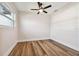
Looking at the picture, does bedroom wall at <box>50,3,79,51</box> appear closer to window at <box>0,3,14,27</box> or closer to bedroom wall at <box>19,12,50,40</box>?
bedroom wall at <box>19,12,50,40</box>

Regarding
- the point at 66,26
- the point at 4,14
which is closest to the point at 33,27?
the point at 4,14

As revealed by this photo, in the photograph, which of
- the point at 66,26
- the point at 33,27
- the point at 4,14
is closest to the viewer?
the point at 4,14

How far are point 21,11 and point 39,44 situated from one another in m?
0.92

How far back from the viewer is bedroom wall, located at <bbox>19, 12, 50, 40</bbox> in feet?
7.90

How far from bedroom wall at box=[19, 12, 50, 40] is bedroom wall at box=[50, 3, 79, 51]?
245 millimetres

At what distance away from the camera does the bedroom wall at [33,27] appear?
2408 mm

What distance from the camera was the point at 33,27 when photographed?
7.96ft

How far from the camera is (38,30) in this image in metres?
2.45

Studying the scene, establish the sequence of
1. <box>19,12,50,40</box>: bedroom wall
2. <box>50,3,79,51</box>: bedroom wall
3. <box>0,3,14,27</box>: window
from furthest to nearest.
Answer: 1. <box>50,3,79,51</box>: bedroom wall
2. <box>19,12,50,40</box>: bedroom wall
3. <box>0,3,14,27</box>: window

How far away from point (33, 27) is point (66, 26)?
103 centimetres

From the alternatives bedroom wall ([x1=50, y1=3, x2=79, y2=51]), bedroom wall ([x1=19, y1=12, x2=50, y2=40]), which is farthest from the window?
bedroom wall ([x1=50, y1=3, x2=79, y2=51])

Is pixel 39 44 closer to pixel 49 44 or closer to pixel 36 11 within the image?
pixel 49 44

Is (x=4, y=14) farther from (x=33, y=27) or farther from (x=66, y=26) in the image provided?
(x=66, y=26)

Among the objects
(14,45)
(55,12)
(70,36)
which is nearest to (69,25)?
(70,36)
